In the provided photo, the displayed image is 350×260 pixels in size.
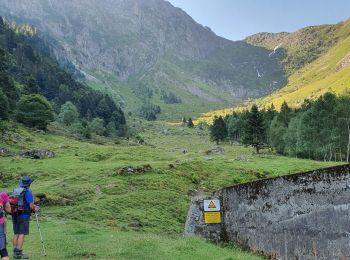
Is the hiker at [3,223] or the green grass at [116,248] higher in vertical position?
the hiker at [3,223]

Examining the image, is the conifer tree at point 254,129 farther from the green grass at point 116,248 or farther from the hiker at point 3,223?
the hiker at point 3,223

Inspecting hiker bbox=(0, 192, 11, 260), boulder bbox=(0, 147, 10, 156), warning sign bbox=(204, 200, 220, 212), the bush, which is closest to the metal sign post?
warning sign bbox=(204, 200, 220, 212)

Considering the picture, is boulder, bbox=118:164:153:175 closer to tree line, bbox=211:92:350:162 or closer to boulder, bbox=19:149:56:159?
boulder, bbox=19:149:56:159

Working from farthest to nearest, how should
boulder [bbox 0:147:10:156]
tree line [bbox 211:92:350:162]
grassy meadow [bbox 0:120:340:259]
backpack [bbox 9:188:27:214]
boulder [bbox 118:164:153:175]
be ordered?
1. tree line [bbox 211:92:350:162]
2. boulder [bbox 0:147:10:156]
3. boulder [bbox 118:164:153:175]
4. grassy meadow [bbox 0:120:340:259]
5. backpack [bbox 9:188:27:214]

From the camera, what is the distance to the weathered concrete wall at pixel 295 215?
16.1 m

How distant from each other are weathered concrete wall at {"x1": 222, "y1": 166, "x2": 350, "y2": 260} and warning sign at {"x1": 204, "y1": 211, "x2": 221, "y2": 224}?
25.0 inches

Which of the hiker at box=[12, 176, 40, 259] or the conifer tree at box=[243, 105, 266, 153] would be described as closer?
the hiker at box=[12, 176, 40, 259]

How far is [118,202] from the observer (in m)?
37.8

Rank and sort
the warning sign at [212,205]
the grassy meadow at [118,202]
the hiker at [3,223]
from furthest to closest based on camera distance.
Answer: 1. the warning sign at [212,205]
2. the grassy meadow at [118,202]
3. the hiker at [3,223]

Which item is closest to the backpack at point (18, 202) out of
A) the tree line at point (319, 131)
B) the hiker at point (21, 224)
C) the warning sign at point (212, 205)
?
the hiker at point (21, 224)

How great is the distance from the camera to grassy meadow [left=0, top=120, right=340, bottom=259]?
19.6 metres

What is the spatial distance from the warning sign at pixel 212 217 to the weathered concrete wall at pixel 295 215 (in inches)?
25.0

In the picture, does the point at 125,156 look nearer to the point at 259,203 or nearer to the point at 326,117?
the point at 326,117

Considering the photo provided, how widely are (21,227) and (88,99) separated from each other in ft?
562
